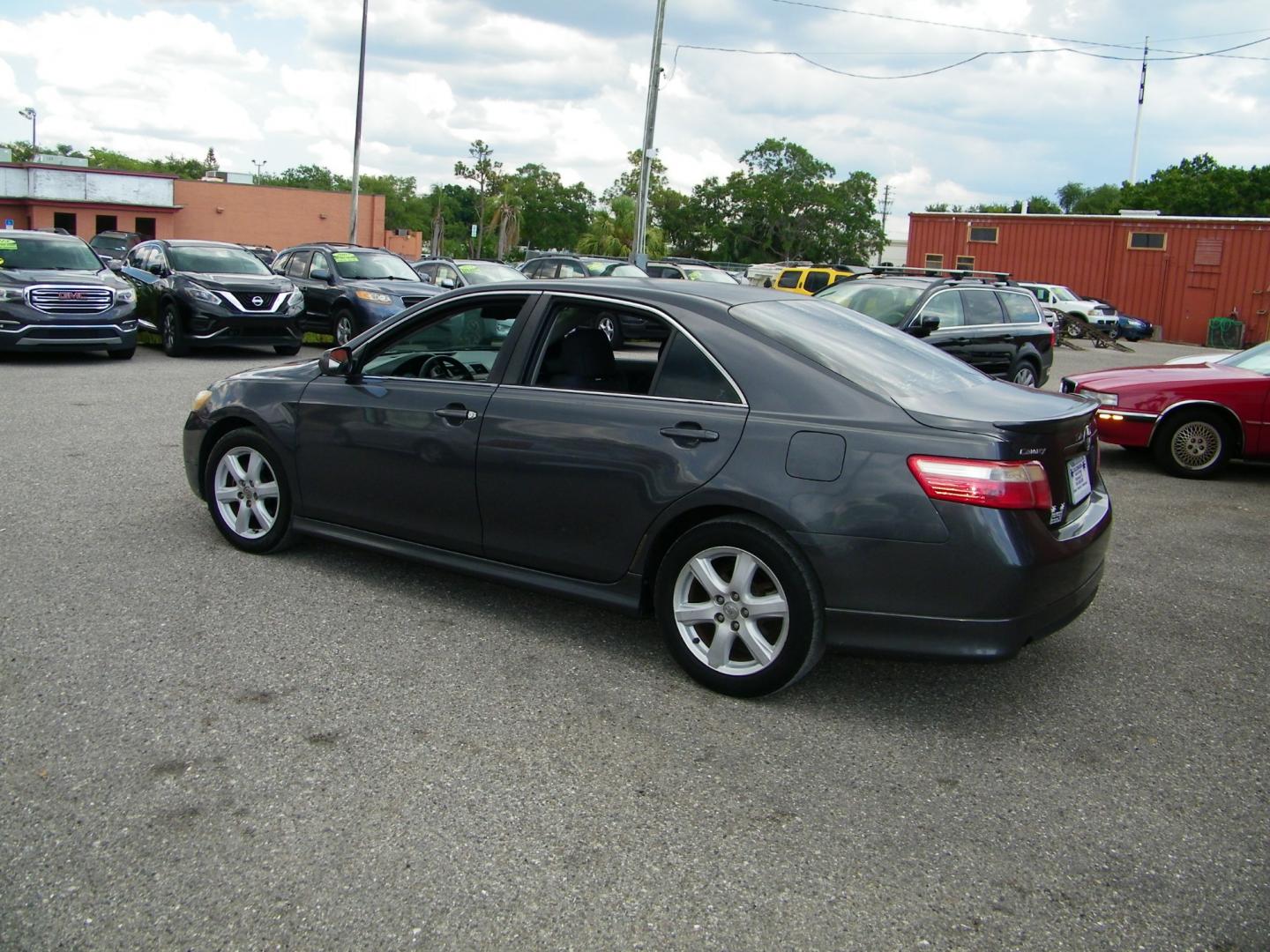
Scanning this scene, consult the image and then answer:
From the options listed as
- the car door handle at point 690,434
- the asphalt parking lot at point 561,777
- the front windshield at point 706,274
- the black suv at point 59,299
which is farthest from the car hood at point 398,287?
the car door handle at point 690,434

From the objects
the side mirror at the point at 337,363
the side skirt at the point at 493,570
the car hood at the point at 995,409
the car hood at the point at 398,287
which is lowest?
the side skirt at the point at 493,570

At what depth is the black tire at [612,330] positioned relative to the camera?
16.3 feet

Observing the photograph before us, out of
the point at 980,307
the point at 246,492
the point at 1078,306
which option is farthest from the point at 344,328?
the point at 1078,306

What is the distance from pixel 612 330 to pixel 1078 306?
33.9 metres

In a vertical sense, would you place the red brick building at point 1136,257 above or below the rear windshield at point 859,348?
above

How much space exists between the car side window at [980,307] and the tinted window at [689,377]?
32.2 feet

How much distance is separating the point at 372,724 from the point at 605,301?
200 cm

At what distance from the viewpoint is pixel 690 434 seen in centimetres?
437

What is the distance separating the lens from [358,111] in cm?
3581

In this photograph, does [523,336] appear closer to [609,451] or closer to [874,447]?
[609,451]

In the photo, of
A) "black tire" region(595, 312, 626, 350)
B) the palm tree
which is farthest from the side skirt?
the palm tree

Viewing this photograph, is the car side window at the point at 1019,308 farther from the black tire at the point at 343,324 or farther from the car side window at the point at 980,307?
the black tire at the point at 343,324

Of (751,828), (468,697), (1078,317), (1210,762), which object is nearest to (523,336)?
(468,697)

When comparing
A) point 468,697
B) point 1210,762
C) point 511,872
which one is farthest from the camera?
point 468,697
